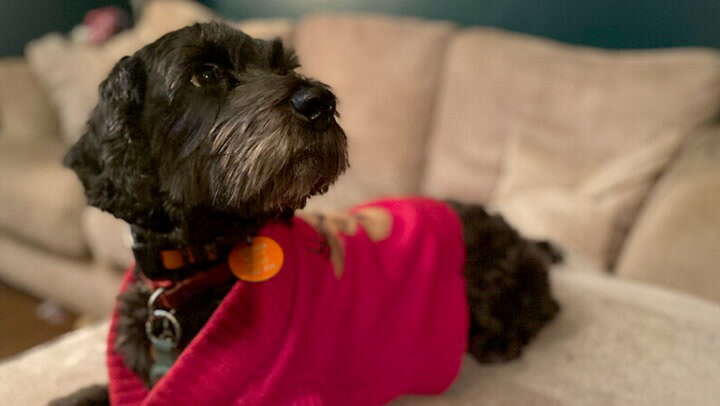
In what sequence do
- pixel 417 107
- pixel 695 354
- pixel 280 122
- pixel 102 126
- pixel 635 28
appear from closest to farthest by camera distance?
pixel 280 122
pixel 102 126
pixel 695 354
pixel 635 28
pixel 417 107

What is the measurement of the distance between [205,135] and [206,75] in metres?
0.11

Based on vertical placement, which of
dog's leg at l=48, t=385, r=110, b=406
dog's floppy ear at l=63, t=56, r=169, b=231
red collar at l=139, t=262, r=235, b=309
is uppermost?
dog's floppy ear at l=63, t=56, r=169, b=231

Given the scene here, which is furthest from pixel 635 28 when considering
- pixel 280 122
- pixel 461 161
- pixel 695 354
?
pixel 280 122

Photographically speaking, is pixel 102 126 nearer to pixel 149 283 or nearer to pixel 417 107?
pixel 149 283

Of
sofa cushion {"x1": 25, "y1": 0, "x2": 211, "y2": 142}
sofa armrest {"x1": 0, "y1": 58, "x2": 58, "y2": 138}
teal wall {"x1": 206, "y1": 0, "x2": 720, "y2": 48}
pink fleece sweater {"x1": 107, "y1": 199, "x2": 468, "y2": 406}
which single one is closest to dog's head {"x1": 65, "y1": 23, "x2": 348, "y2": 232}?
pink fleece sweater {"x1": 107, "y1": 199, "x2": 468, "y2": 406}

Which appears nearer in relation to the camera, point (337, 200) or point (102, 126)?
point (102, 126)

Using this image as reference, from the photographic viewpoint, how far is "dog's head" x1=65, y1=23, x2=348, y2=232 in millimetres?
951

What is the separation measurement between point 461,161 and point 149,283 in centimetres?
163

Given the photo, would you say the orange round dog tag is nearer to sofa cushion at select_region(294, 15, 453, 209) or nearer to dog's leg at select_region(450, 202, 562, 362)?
dog's leg at select_region(450, 202, 562, 362)

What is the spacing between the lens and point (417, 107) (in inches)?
103

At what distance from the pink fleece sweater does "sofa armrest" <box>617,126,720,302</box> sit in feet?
2.08

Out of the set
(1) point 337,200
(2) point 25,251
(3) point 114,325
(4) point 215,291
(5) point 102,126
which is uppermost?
(5) point 102,126

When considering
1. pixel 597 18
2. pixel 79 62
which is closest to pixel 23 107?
pixel 79 62

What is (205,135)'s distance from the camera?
1.00m
